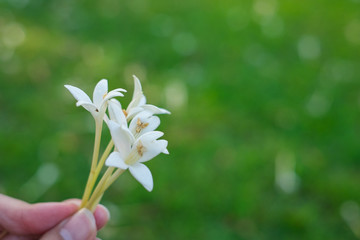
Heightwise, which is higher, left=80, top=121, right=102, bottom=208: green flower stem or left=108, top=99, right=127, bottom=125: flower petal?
left=108, top=99, right=127, bottom=125: flower petal

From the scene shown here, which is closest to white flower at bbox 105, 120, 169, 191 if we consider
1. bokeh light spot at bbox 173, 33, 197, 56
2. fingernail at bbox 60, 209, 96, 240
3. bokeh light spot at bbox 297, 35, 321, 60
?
fingernail at bbox 60, 209, 96, 240

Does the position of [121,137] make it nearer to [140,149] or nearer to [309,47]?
[140,149]

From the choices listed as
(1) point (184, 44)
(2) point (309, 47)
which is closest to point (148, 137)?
(1) point (184, 44)

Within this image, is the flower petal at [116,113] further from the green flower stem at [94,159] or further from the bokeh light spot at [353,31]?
the bokeh light spot at [353,31]

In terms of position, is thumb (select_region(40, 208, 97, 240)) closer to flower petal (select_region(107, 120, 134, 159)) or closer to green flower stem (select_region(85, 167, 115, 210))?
green flower stem (select_region(85, 167, 115, 210))

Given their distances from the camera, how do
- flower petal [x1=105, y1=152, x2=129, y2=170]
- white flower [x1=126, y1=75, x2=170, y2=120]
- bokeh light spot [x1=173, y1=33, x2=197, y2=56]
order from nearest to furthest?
1. flower petal [x1=105, y1=152, x2=129, y2=170]
2. white flower [x1=126, y1=75, x2=170, y2=120]
3. bokeh light spot [x1=173, y1=33, x2=197, y2=56]

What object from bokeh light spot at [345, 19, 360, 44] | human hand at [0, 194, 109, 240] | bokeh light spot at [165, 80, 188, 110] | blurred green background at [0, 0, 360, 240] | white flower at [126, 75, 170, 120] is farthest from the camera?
bokeh light spot at [345, 19, 360, 44]

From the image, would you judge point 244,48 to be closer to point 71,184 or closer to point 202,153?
point 202,153
